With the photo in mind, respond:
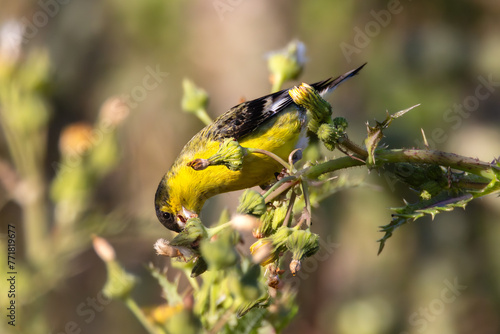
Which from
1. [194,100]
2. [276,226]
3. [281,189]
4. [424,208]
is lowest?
[424,208]

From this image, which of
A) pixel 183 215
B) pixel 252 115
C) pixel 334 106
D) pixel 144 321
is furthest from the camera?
pixel 334 106

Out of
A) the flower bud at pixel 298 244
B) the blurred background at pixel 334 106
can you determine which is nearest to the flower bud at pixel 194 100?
the flower bud at pixel 298 244

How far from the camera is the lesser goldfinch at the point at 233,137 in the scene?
11.3 ft

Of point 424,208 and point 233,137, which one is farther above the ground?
point 233,137

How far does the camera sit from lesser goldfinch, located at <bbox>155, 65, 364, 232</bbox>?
345cm

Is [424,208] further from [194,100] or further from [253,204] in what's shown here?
[194,100]

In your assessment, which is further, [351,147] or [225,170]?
[225,170]

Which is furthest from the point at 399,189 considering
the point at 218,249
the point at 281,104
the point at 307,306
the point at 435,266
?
the point at 218,249

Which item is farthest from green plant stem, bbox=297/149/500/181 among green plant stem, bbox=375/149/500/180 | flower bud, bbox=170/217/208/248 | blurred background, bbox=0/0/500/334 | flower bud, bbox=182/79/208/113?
blurred background, bbox=0/0/500/334

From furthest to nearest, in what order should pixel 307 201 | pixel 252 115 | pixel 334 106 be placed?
pixel 334 106 → pixel 252 115 → pixel 307 201

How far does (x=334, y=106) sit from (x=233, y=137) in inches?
149

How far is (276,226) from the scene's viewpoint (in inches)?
82.0

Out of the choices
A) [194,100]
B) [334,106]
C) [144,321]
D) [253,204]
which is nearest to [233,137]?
[194,100]

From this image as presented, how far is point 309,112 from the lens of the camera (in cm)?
206
